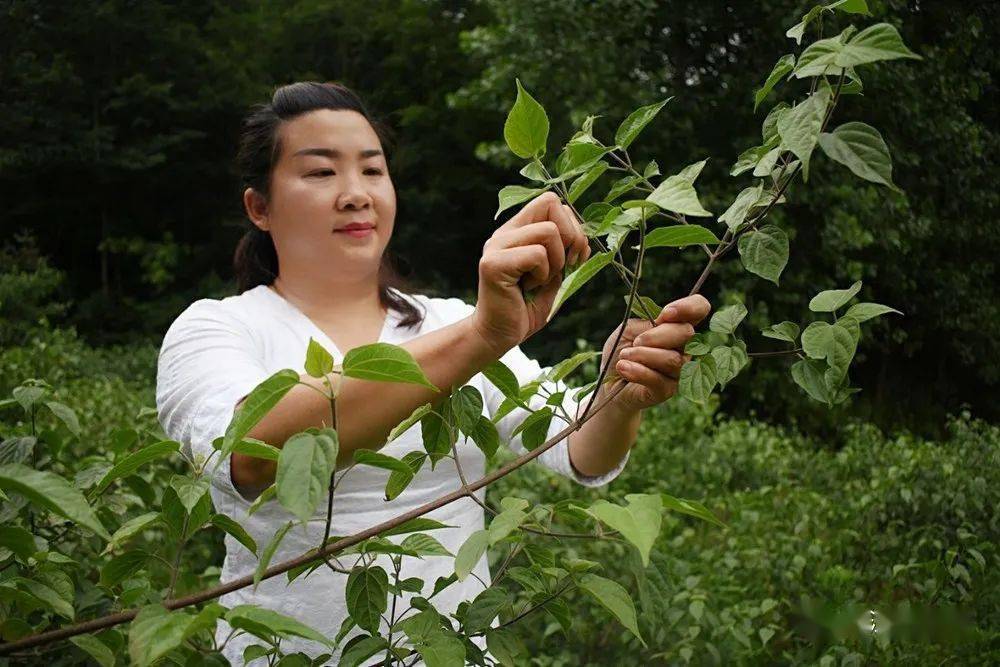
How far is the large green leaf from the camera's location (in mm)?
968

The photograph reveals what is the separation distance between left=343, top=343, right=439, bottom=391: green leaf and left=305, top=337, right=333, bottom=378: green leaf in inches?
1.9

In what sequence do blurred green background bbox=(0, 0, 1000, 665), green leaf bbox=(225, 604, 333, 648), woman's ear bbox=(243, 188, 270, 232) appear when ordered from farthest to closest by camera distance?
blurred green background bbox=(0, 0, 1000, 665) → woman's ear bbox=(243, 188, 270, 232) → green leaf bbox=(225, 604, 333, 648)

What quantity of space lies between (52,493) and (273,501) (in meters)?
0.84

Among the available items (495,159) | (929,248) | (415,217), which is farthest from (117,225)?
(929,248)

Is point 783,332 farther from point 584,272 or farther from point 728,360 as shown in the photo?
point 584,272

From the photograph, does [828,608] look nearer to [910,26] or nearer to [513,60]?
[910,26]

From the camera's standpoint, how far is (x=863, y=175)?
821 millimetres

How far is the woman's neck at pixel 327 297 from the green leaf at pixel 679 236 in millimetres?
1021

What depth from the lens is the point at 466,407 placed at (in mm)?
1158

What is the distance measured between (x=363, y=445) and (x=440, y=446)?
13 cm

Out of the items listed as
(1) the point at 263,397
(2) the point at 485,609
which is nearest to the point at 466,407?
(2) the point at 485,609

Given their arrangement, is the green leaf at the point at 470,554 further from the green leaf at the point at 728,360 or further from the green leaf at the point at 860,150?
the green leaf at the point at 860,150

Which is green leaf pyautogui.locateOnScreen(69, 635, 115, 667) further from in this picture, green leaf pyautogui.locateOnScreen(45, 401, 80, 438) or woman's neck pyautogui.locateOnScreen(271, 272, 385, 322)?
woman's neck pyautogui.locateOnScreen(271, 272, 385, 322)

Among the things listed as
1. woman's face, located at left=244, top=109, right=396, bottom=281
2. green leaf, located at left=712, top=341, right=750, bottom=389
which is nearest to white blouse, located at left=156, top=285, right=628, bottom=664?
woman's face, located at left=244, top=109, right=396, bottom=281
